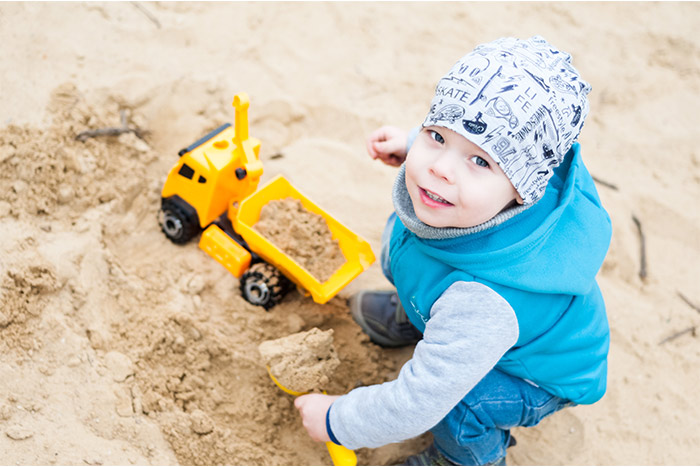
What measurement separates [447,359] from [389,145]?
31.3 inches

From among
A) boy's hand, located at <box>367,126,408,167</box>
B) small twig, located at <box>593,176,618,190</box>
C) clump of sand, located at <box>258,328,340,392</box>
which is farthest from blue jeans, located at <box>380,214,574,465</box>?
small twig, located at <box>593,176,618,190</box>

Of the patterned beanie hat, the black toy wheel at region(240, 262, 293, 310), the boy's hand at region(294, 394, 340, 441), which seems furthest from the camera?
the black toy wheel at region(240, 262, 293, 310)

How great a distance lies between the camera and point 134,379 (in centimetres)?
168

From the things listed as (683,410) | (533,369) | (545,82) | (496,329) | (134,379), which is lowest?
(683,410)

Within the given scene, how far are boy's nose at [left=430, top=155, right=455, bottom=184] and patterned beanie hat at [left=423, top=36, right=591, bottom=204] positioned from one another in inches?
2.6

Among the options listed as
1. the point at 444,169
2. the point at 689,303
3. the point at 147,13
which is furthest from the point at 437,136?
the point at 147,13

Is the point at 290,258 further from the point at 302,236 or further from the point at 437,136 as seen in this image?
the point at 437,136

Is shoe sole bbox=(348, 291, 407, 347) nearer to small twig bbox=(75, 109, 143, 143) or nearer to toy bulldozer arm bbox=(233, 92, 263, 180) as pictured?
toy bulldozer arm bbox=(233, 92, 263, 180)

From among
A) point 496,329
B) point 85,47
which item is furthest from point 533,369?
point 85,47

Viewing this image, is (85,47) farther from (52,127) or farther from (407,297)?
(407,297)

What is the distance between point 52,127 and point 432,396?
60.2 inches

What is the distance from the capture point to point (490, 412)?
5.24 ft

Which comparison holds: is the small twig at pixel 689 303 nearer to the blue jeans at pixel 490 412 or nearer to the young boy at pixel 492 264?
the young boy at pixel 492 264

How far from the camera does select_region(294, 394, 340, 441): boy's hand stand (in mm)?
1572
